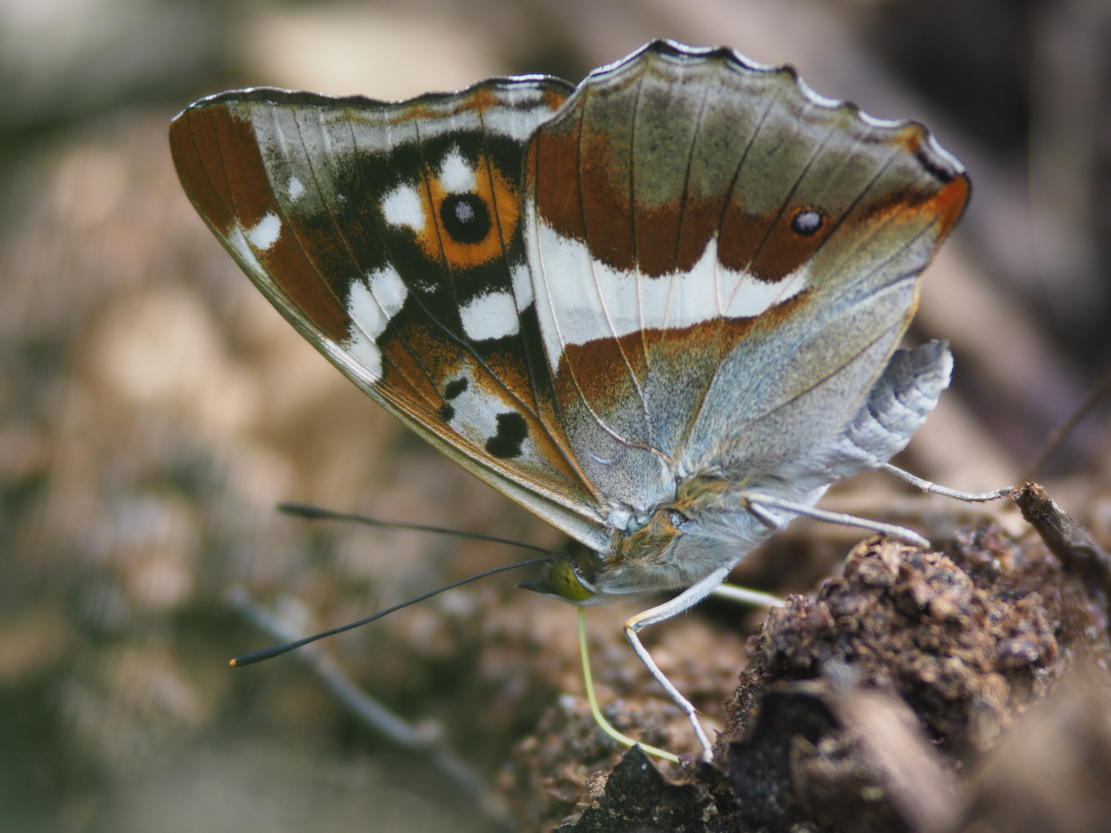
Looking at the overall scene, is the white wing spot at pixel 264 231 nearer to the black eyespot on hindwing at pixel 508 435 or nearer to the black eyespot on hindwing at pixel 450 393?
the black eyespot on hindwing at pixel 450 393

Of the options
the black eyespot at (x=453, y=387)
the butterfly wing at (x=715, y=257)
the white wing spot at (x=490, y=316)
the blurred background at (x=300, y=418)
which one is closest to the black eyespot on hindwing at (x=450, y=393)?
the black eyespot at (x=453, y=387)

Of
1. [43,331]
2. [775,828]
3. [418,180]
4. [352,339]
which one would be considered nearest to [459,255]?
[418,180]

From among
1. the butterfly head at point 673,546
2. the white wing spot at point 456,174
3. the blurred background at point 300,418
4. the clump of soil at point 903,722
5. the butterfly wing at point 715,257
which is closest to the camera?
the clump of soil at point 903,722

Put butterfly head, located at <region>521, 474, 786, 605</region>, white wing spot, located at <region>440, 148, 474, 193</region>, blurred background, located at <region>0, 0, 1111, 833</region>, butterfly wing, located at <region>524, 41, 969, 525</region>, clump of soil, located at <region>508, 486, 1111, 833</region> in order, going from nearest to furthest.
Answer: clump of soil, located at <region>508, 486, 1111, 833</region>, butterfly wing, located at <region>524, 41, 969, 525</region>, white wing spot, located at <region>440, 148, 474, 193</region>, butterfly head, located at <region>521, 474, 786, 605</region>, blurred background, located at <region>0, 0, 1111, 833</region>

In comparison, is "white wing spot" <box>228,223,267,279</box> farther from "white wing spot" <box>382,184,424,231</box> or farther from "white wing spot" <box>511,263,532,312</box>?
"white wing spot" <box>511,263,532,312</box>

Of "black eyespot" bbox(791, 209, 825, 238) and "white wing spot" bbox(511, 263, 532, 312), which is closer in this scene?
"black eyespot" bbox(791, 209, 825, 238)

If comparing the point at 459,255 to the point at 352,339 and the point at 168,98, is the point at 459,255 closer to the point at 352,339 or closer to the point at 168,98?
the point at 352,339

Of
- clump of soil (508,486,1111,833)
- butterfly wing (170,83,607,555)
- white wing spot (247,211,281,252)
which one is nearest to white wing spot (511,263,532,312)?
butterfly wing (170,83,607,555)

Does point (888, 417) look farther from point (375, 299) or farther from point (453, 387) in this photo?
point (375, 299)
